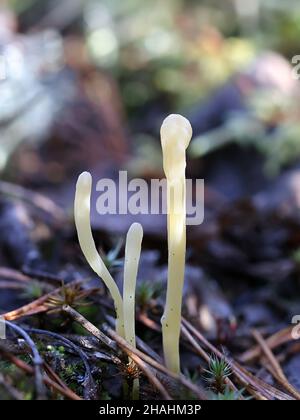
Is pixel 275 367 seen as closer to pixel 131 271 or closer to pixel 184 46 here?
pixel 131 271

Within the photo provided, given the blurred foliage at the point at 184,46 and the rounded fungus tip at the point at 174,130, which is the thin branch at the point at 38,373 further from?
the blurred foliage at the point at 184,46

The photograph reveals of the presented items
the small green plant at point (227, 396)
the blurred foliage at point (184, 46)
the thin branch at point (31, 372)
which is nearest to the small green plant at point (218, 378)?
the small green plant at point (227, 396)

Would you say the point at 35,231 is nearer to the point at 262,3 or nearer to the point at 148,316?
the point at 148,316

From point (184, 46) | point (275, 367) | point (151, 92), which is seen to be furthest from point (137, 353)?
point (184, 46)

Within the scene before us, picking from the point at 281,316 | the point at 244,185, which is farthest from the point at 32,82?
the point at 281,316

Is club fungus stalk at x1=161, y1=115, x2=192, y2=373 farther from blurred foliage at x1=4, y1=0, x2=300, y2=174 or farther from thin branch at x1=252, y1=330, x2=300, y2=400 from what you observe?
blurred foliage at x1=4, y1=0, x2=300, y2=174

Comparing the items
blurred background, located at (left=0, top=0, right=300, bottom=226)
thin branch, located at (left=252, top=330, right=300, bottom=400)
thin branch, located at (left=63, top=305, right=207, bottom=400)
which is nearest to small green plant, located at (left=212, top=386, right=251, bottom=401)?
thin branch, located at (left=63, top=305, right=207, bottom=400)
